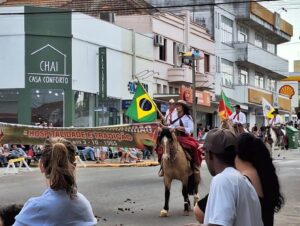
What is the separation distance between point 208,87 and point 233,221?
146 feet

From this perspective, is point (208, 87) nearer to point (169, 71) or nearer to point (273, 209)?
point (169, 71)

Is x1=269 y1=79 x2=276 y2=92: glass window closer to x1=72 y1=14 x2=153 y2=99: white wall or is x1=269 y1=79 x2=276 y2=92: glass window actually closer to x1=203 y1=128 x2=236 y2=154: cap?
x1=72 y1=14 x2=153 y2=99: white wall

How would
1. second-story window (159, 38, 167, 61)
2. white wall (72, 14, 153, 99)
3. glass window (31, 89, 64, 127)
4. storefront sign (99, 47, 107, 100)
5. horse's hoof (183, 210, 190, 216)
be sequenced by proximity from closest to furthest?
horse's hoof (183, 210, 190, 216) → glass window (31, 89, 64, 127) → white wall (72, 14, 153, 99) → storefront sign (99, 47, 107, 100) → second-story window (159, 38, 167, 61)

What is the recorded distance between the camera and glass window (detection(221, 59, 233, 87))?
53.0 m

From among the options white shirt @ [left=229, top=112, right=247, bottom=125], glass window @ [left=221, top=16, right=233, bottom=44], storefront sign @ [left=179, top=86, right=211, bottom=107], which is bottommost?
white shirt @ [left=229, top=112, right=247, bottom=125]

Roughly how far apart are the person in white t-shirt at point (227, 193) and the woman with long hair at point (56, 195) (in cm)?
97

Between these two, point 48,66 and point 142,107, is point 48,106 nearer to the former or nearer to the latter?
point 48,66

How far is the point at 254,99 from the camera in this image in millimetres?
55938

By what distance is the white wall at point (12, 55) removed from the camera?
31656 millimetres

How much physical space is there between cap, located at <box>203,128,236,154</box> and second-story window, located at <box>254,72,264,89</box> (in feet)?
191

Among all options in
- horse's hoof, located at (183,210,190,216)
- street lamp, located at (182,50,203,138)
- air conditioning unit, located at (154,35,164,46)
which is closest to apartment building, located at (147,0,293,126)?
air conditioning unit, located at (154,35,164,46)

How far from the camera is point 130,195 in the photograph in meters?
14.0

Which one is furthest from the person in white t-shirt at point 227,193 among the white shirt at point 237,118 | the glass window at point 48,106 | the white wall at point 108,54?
the white wall at point 108,54

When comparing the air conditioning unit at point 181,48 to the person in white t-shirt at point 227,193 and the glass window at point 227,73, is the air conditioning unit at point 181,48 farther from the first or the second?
the person in white t-shirt at point 227,193
